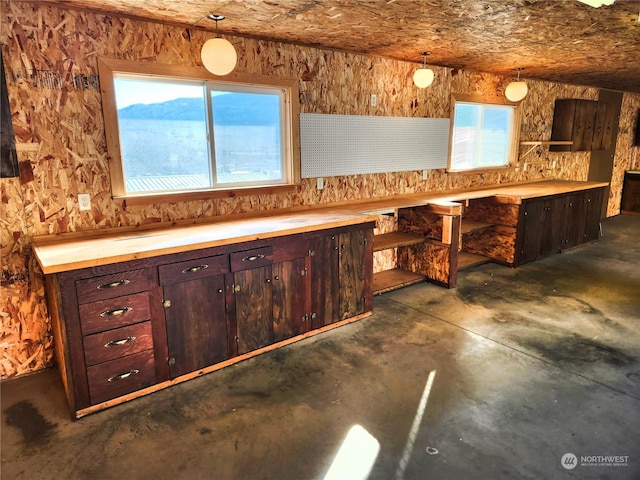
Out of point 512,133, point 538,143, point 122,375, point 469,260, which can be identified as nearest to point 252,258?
point 122,375

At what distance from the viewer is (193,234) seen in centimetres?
280

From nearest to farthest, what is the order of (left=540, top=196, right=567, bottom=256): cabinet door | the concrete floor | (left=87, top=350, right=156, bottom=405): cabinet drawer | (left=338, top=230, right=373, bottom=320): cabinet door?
1. the concrete floor
2. (left=87, top=350, right=156, bottom=405): cabinet drawer
3. (left=338, top=230, right=373, bottom=320): cabinet door
4. (left=540, top=196, right=567, bottom=256): cabinet door

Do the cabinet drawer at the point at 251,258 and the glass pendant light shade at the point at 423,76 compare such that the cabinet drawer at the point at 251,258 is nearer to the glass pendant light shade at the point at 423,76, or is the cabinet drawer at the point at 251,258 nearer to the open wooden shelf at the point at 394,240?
the open wooden shelf at the point at 394,240

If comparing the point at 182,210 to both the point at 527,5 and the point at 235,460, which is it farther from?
the point at 527,5

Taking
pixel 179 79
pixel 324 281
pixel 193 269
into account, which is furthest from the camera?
pixel 324 281

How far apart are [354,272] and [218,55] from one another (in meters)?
1.92

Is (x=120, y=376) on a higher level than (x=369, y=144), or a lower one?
lower

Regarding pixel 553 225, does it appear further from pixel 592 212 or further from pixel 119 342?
pixel 119 342

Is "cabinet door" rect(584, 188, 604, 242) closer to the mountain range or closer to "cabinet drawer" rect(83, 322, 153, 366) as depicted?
the mountain range

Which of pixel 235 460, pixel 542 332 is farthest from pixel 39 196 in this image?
pixel 542 332

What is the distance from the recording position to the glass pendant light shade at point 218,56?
277 centimetres

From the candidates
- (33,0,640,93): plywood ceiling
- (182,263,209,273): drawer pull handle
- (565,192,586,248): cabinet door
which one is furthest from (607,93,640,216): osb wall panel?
(182,263,209,273): drawer pull handle

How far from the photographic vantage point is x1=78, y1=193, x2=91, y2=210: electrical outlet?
2756 millimetres

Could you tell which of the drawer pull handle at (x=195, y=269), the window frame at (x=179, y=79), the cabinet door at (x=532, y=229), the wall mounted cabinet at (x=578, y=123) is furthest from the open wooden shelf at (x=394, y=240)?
the wall mounted cabinet at (x=578, y=123)
